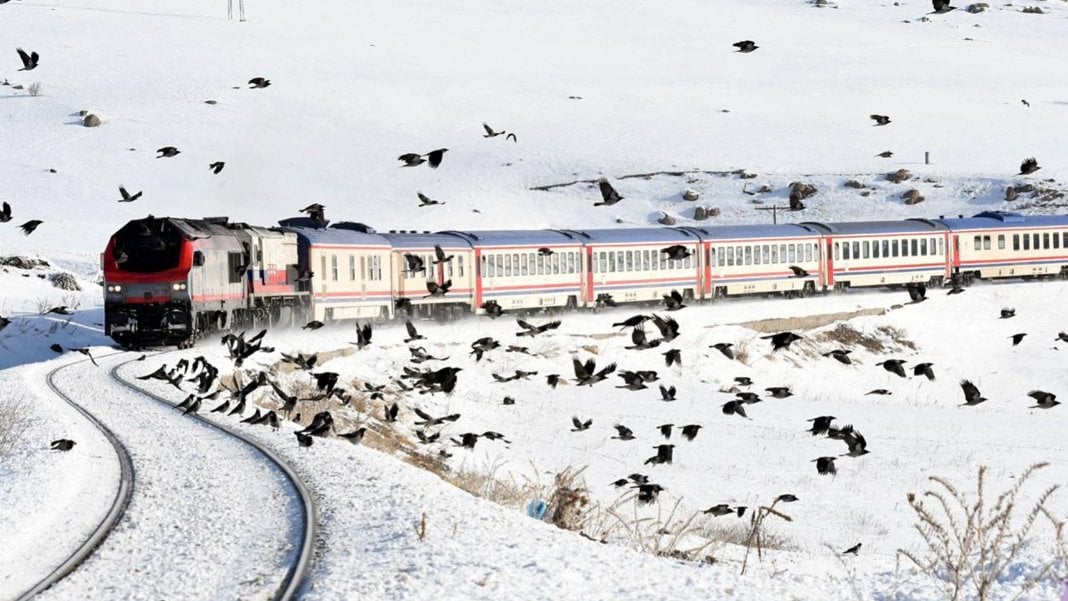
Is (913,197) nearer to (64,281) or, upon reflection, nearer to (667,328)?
(64,281)

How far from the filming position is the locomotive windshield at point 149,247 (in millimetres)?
31625

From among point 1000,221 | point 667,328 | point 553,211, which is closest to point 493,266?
point 1000,221

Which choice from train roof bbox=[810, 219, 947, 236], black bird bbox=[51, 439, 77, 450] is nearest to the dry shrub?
black bird bbox=[51, 439, 77, 450]

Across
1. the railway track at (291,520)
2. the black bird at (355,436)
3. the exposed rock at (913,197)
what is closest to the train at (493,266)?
the black bird at (355,436)

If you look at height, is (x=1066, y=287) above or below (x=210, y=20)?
below

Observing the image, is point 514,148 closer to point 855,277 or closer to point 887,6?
point 855,277

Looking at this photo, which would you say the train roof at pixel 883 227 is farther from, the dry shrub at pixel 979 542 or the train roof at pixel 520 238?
the dry shrub at pixel 979 542

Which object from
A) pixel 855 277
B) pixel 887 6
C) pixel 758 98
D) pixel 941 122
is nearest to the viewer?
pixel 855 277

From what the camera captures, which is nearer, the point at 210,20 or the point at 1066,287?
the point at 1066,287

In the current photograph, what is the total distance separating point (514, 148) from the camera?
104m

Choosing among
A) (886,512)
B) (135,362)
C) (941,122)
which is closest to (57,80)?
(941,122)

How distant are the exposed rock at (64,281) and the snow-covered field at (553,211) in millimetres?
653

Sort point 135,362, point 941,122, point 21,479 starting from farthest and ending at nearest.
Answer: point 941,122 → point 135,362 → point 21,479

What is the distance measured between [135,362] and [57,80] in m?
86.7
